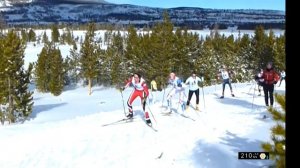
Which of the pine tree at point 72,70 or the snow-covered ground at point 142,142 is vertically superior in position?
the snow-covered ground at point 142,142

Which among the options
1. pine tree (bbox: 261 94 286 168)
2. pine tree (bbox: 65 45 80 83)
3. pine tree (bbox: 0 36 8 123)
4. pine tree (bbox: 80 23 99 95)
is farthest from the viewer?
pine tree (bbox: 65 45 80 83)

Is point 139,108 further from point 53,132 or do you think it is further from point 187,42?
point 187,42

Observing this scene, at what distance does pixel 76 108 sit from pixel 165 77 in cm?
1777

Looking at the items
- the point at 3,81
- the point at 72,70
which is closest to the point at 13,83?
the point at 3,81

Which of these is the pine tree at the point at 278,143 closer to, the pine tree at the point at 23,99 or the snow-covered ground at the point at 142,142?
the snow-covered ground at the point at 142,142

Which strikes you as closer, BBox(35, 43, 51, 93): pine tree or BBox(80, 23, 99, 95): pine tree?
BBox(80, 23, 99, 95): pine tree

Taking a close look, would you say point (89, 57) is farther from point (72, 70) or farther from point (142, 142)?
point (142, 142)

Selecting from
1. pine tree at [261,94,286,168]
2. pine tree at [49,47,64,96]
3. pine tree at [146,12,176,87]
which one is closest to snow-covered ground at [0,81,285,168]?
pine tree at [261,94,286,168]

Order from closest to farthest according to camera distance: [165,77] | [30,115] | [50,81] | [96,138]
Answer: [96,138], [30,115], [165,77], [50,81]

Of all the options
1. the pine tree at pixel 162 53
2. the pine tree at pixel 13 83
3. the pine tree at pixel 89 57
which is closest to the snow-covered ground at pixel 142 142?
the pine tree at pixel 13 83

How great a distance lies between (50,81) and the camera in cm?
6700

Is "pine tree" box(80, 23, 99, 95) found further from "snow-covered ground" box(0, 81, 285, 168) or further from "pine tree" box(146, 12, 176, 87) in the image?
"snow-covered ground" box(0, 81, 285, 168)

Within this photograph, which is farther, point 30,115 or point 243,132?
point 30,115

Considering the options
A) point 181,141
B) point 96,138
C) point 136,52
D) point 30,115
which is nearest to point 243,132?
point 181,141
